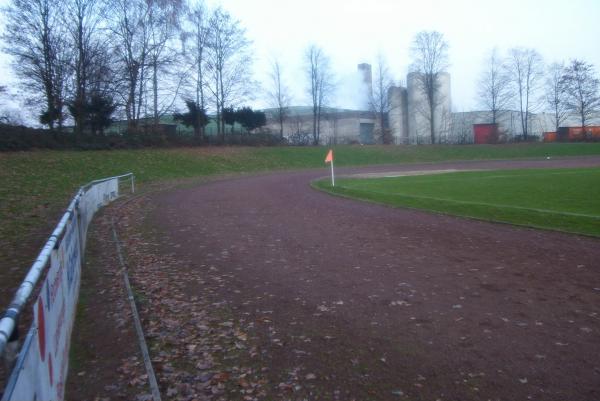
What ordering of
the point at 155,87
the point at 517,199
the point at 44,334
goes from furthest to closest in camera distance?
the point at 155,87, the point at 517,199, the point at 44,334

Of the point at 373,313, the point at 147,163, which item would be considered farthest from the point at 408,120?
the point at 373,313

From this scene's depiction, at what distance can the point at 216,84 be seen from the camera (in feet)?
170

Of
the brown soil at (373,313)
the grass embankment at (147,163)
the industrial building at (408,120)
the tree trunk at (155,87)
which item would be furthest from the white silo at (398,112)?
the brown soil at (373,313)

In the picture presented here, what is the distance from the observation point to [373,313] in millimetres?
6176

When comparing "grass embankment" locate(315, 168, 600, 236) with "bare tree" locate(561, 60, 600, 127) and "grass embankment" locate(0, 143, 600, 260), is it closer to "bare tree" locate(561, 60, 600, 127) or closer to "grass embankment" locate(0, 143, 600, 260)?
"grass embankment" locate(0, 143, 600, 260)

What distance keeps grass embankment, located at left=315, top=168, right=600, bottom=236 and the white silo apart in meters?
48.7

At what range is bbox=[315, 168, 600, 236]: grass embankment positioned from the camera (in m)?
12.6

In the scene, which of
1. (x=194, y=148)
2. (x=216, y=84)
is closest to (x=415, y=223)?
(x=194, y=148)

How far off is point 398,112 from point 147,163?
48274 millimetres

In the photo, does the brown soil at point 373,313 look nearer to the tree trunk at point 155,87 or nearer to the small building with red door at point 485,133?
the tree trunk at point 155,87

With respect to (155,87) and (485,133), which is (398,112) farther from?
(155,87)

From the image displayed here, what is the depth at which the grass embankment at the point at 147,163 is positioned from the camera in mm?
15702

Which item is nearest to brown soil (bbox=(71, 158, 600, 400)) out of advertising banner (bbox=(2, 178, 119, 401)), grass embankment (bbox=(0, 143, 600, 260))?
advertising banner (bbox=(2, 178, 119, 401))

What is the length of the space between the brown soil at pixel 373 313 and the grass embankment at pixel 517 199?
1349 mm
